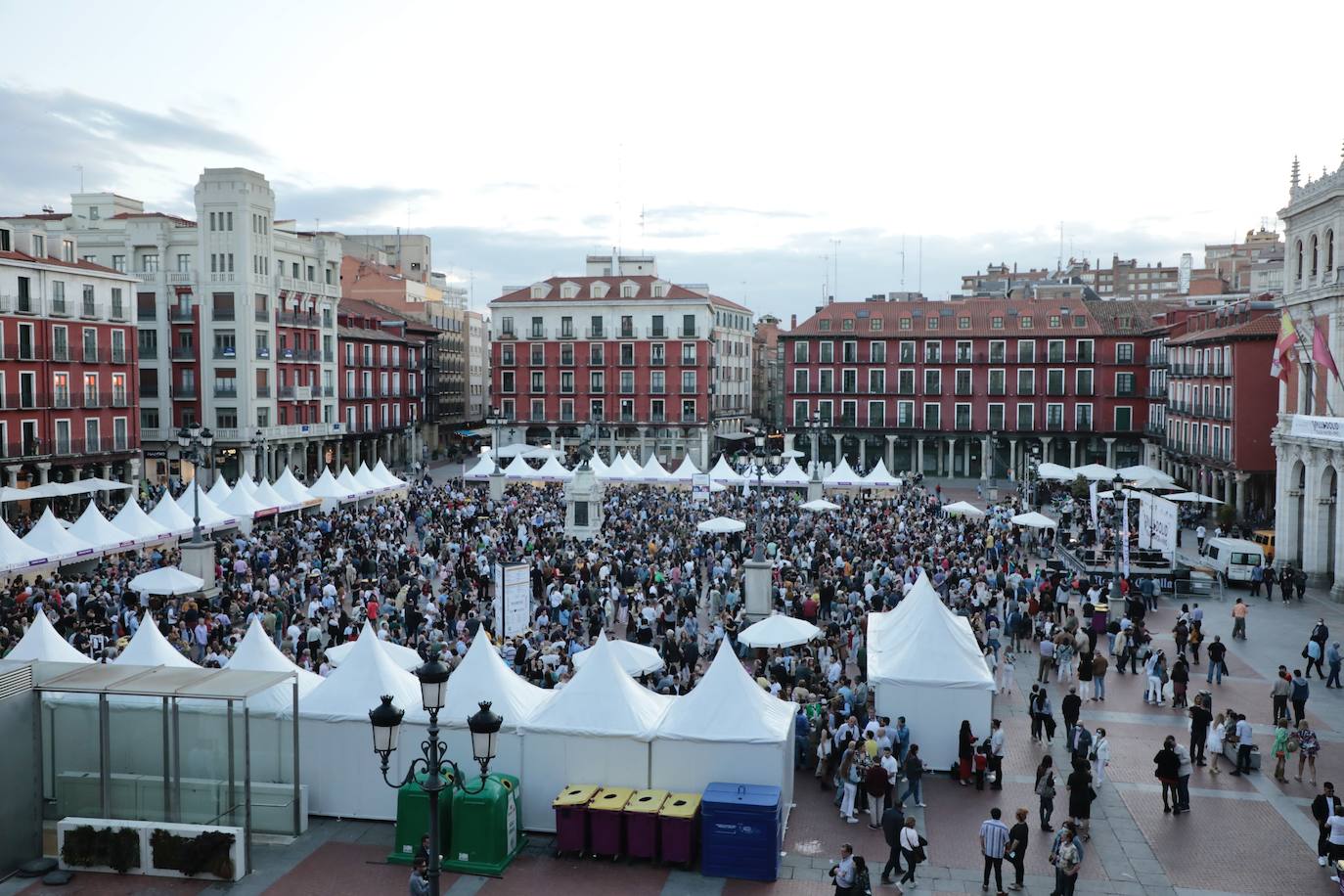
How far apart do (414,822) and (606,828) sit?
2.30m

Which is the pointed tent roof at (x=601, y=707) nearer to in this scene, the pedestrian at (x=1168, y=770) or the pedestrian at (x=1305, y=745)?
the pedestrian at (x=1168, y=770)

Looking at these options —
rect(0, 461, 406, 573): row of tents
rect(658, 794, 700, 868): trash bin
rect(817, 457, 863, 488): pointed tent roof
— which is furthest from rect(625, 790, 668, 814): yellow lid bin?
rect(817, 457, 863, 488): pointed tent roof

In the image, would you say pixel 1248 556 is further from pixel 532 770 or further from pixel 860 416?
pixel 860 416

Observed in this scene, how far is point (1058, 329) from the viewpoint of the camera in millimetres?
64750

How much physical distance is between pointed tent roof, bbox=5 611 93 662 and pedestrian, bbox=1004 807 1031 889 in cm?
1393

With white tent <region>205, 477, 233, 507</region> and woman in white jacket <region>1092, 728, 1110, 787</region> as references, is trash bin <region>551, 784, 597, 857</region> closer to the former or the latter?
woman in white jacket <region>1092, 728, 1110, 787</region>

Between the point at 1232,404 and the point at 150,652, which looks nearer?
the point at 150,652

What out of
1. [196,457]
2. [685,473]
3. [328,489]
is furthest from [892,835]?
[685,473]

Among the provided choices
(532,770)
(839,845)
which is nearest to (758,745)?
(839,845)

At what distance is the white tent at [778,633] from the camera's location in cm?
1969

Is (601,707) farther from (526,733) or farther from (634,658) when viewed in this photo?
(634,658)

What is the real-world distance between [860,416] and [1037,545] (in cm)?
3051

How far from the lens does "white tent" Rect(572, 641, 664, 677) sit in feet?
59.5

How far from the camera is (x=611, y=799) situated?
13406mm
